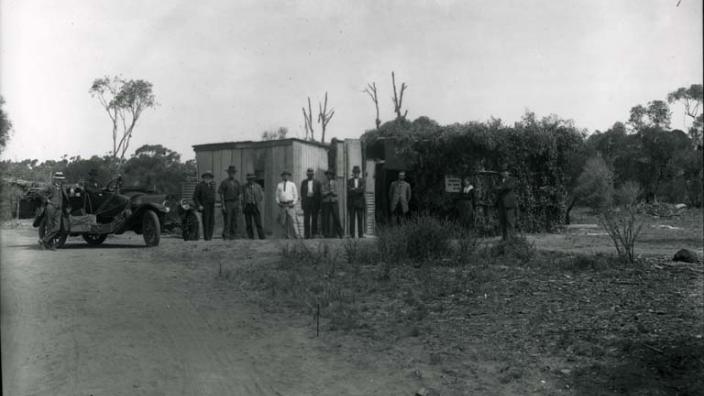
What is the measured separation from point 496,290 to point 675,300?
5.99 feet

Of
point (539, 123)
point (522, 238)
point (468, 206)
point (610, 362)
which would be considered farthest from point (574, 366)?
point (539, 123)

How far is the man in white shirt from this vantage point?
1353 cm

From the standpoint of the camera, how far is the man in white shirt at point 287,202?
533 inches

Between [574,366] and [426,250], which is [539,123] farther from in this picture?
[574,366]

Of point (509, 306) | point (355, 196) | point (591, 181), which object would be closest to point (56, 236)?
point (355, 196)

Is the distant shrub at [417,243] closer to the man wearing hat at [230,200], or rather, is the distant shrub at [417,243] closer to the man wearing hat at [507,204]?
the man wearing hat at [507,204]

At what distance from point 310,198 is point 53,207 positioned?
5.72 m

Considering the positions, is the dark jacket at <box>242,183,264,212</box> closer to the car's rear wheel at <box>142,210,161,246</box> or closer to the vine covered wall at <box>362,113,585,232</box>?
the car's rear wheel at <box>142,210,161,246</box>

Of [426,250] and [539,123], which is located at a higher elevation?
[539,123]

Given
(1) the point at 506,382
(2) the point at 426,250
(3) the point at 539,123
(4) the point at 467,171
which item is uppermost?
(3) the point at 539,123

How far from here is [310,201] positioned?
14.1 m

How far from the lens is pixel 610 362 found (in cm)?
473

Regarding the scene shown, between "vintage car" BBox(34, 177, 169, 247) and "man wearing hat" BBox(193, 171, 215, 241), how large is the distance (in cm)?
124

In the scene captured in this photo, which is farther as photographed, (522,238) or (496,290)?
(522,238)
